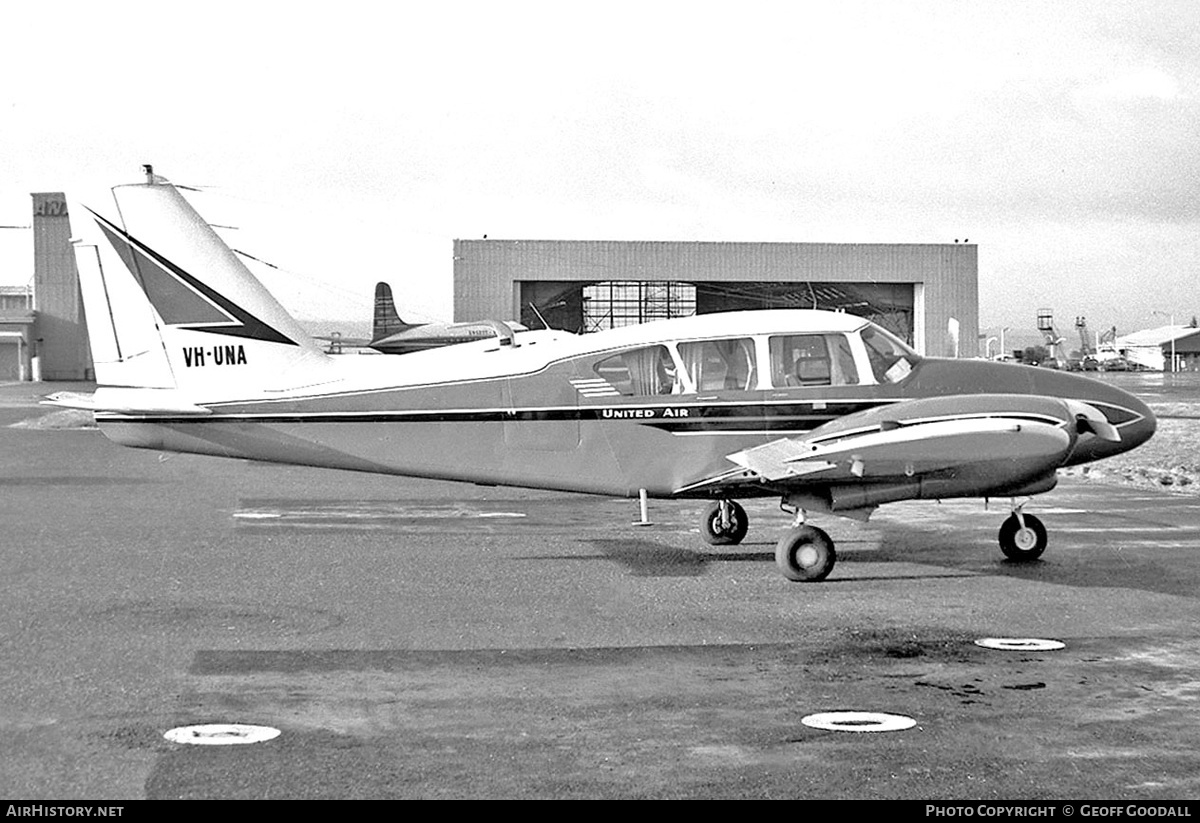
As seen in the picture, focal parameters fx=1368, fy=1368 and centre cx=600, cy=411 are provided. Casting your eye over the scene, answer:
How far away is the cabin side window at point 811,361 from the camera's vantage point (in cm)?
1235

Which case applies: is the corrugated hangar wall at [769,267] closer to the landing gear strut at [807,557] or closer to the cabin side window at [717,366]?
the cabin side window at [717,366]

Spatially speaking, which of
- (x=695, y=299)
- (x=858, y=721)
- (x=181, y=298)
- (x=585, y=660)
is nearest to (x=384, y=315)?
(x=695, y=299)

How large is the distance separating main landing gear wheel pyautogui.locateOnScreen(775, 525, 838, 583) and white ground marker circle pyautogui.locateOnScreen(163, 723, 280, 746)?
564 centimetres

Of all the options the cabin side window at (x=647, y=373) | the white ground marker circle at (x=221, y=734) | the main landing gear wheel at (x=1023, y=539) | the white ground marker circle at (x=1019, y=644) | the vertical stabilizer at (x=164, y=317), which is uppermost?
the vertical stabilizer at (x=164, y=317)

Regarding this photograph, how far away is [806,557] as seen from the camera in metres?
11.4

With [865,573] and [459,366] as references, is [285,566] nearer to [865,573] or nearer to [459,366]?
[459,366]

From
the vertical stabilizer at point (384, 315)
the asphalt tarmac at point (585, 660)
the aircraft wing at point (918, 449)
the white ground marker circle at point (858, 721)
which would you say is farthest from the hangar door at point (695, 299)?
the white ground marker circle at point (858, 721)

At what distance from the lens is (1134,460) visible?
2389cm

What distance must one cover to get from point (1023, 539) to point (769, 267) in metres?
59.1

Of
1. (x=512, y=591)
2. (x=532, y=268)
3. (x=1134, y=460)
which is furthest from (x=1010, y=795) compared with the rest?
(x=532, y=268)

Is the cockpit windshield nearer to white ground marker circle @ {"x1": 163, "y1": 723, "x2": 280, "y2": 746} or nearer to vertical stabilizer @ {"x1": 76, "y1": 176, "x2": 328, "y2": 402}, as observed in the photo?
vertical stabilizer @ {"x1": 76, "y1": 176, "x2": 328, "y2": 402}

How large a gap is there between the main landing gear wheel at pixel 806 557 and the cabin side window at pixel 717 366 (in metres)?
1.66

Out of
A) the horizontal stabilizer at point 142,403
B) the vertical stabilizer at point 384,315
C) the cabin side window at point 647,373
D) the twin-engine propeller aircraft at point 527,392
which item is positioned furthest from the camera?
the vertical stabilizer at point 384,315

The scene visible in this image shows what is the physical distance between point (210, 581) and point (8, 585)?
156cm
